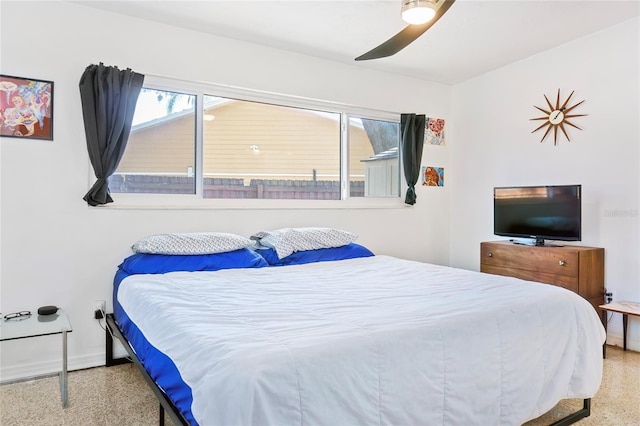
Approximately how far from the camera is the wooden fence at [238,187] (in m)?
3.06

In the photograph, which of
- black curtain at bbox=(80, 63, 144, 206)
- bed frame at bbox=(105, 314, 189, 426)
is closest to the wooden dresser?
bed frame at bbox=(105, 314, 189, 426)

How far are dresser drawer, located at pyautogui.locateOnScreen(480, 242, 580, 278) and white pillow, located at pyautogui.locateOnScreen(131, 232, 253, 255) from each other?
2290mm

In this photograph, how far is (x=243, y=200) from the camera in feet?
11.4

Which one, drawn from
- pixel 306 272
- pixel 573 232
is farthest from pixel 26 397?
pixel 573 232

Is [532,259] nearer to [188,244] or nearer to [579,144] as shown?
[579,144]

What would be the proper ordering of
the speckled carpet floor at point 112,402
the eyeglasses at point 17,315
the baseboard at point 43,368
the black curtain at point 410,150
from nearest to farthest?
the speckled carpet floor at point 112,402 → the eyeglasses at point 17,315 → the baseboard at point 43,368 → the black curtain at point 410,150

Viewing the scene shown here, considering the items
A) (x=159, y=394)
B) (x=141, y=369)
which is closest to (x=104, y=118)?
(x=141, y=369)

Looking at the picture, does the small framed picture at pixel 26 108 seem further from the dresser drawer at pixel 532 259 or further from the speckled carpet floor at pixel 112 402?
the dresser drawer at pixel 532 259

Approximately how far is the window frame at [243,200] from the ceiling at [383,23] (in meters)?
0.43

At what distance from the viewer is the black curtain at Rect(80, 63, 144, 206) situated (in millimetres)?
2725

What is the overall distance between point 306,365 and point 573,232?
290 cm

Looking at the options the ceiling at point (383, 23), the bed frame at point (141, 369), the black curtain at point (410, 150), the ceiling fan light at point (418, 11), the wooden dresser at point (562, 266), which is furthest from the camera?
the black curtain at point (410, 150)

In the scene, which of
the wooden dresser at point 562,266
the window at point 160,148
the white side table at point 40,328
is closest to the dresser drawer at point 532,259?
the wooden dresser at point 562,266

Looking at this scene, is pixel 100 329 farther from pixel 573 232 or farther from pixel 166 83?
pixel 573 232
